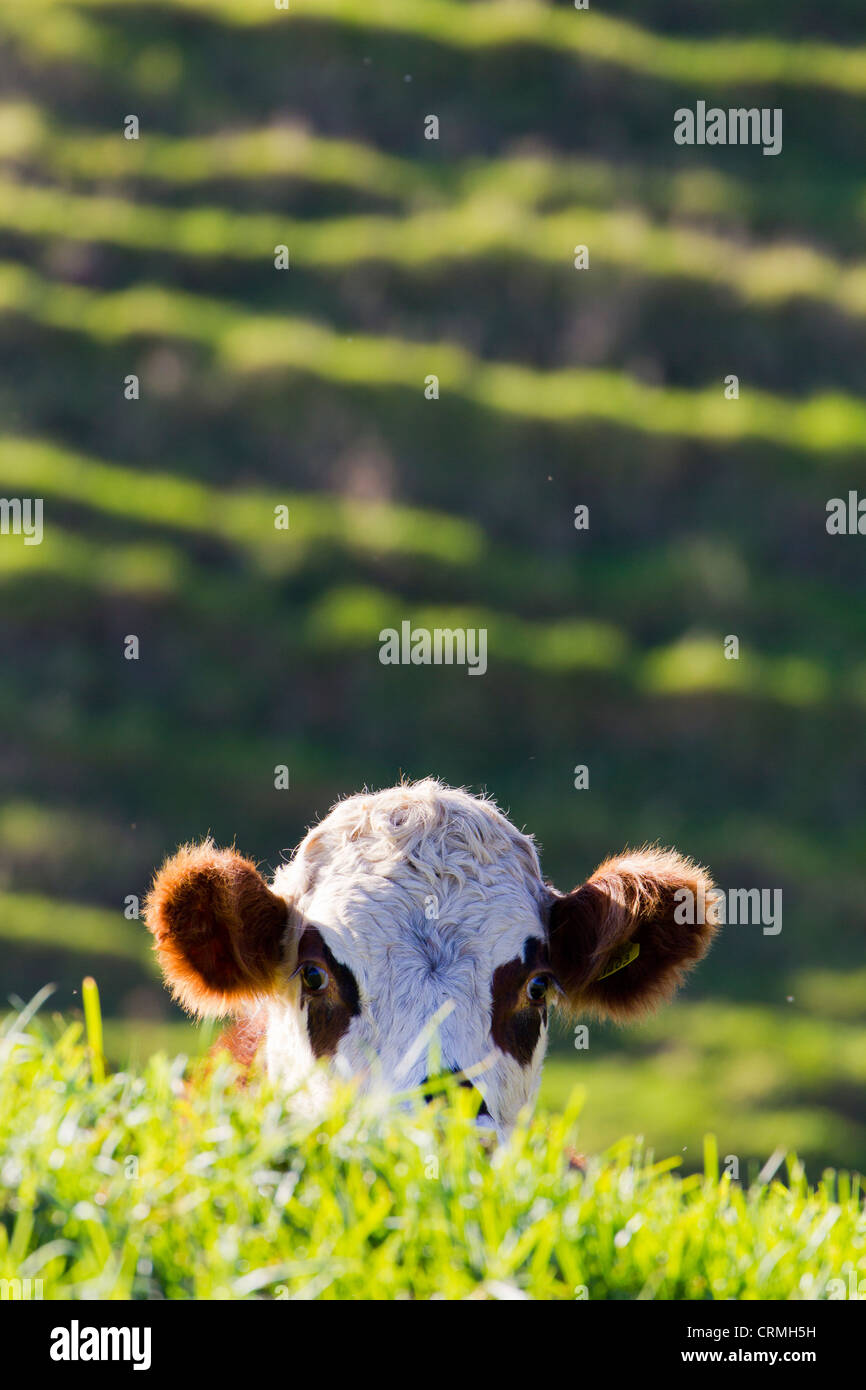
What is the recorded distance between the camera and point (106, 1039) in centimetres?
1661

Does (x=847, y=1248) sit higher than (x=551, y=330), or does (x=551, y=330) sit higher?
(x=551, y=330)

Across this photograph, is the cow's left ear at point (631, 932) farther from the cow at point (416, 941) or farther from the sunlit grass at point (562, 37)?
the sunlit grass at point (562, 37)

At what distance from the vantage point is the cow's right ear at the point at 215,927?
17.1 ft

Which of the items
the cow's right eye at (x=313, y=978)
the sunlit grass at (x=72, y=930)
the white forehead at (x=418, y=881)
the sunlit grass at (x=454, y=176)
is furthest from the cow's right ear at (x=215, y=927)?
the sunlit grass at (x=454, y=176)

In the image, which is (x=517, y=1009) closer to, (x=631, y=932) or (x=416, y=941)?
(x=416, y=941)

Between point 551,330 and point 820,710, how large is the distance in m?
7.70

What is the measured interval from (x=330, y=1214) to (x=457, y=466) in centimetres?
2115

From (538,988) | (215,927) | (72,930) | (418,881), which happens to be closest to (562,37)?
(72,930)

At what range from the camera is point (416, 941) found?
4.99 metres

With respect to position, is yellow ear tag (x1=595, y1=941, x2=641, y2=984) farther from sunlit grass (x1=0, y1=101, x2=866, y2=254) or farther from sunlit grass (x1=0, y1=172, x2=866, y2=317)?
sunlit grass (x1=0, y1=101, x2=866, y2=254)

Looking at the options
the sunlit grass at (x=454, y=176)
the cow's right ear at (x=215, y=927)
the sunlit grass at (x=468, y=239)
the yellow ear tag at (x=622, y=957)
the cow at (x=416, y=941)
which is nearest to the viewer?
the cow at (x=416, y=941)

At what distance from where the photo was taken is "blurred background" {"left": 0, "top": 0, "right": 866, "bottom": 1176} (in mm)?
19391
